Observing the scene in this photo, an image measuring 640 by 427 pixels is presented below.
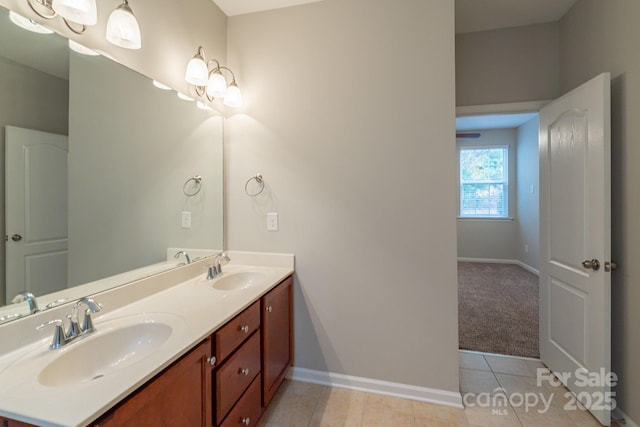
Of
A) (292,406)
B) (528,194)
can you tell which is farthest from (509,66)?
(528,194)

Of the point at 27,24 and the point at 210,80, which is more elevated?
the point at 210,80

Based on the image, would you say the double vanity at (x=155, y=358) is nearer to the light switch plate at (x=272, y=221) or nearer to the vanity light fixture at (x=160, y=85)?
the light switch plate at (x=272, y=221)

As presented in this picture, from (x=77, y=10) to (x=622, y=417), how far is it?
11.0 feet

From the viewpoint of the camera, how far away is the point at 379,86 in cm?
186

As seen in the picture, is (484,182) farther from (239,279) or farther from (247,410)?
(247,410)

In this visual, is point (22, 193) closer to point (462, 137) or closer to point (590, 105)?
point (590, 105)

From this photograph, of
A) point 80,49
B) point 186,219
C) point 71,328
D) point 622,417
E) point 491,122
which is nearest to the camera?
point 71,328

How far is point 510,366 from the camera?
7.16 feet

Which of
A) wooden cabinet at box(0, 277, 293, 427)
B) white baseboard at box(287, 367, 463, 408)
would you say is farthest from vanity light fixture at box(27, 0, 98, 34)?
white baseboard at box(287, 367, 463, 408)

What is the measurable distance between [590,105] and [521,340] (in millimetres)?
2058

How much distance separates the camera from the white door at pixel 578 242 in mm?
1587

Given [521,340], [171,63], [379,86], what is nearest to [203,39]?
[171,63]

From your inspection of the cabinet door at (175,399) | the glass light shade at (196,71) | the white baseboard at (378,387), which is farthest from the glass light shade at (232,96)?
the white baseboard at (378,387)

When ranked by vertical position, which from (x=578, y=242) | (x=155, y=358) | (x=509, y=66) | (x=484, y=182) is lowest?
(x=155, y=358)
